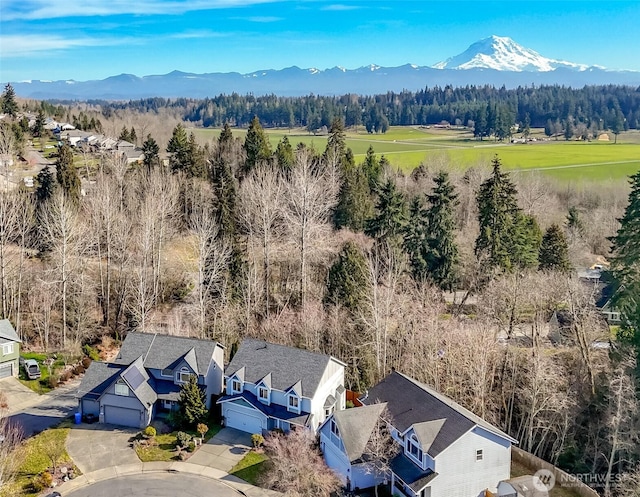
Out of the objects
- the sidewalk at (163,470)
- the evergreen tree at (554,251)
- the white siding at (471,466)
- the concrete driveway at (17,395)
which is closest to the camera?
the white siding at (471,466)

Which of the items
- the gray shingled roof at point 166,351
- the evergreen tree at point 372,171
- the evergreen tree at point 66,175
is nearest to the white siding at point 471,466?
the gray shingled roof at point 166,351

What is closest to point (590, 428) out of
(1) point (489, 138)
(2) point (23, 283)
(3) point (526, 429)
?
(3) point (526, 429)

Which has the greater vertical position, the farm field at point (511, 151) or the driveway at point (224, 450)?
the farm field at point (511, 151)

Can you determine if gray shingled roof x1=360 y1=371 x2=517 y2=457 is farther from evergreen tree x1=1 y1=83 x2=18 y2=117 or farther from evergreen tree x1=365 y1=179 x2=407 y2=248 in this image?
evergreen tree x1=1 y1=83 x2=18 y2=117

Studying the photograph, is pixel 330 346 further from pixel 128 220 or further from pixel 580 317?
pixel 128 220

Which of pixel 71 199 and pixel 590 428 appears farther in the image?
pixel 71 199

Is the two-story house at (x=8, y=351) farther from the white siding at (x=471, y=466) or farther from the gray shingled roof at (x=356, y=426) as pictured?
the white siding at (x=471, y=466)

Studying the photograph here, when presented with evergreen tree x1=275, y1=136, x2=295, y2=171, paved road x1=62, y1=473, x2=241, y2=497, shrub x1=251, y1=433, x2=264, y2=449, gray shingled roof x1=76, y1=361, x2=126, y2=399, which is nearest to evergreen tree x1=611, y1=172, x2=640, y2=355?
shrub x1=251, y1=433, x2=264, y2=449
